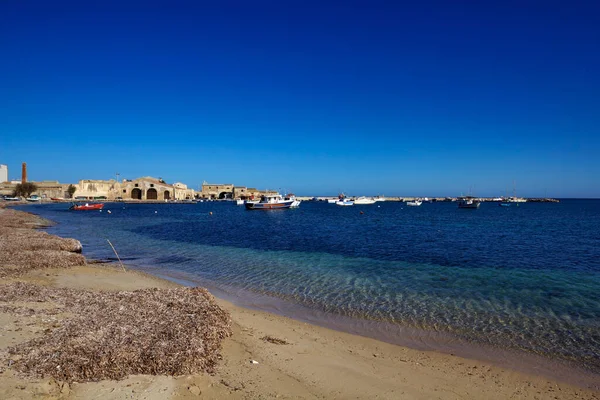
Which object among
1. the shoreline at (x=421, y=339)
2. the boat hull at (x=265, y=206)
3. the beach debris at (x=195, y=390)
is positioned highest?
the boat hull at (x=265, y=206)

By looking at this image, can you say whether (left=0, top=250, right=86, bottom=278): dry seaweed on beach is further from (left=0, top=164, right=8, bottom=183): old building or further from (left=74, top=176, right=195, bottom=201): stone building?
(left=0, top=164, right=8, bottom=183): old building

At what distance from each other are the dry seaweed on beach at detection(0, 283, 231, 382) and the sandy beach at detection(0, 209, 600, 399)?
0.68 feet

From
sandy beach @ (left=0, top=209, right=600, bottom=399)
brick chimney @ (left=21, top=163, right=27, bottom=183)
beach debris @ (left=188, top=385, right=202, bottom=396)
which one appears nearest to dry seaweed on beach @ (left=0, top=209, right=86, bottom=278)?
sandy beach @ (left=0, top=209, right=600, bottom=399)

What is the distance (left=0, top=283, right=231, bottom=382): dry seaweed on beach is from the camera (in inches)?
229

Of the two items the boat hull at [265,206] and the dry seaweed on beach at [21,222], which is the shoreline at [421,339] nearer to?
the dry seaweed on beach at [21,222]

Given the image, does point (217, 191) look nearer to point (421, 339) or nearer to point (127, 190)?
point (127, 190)

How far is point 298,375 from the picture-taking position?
22.3ft

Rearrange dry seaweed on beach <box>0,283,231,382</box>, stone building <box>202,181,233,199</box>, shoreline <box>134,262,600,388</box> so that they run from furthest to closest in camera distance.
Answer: stone building <box>202,181,233,199</box> → shoreline <box>134,262,600,388</box> → dry seaweed on beach <box>0,283,231,382</box>

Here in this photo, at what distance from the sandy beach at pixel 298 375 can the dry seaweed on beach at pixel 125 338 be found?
0.21 metres

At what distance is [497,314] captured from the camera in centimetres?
1148

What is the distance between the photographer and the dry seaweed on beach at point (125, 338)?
19.1 feet

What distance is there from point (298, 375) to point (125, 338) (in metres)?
3.22

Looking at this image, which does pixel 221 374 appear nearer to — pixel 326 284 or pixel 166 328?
pixel 166 328

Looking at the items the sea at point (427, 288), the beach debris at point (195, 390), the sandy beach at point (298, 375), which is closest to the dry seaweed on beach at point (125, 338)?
the sandy beach at point (298, 375)
